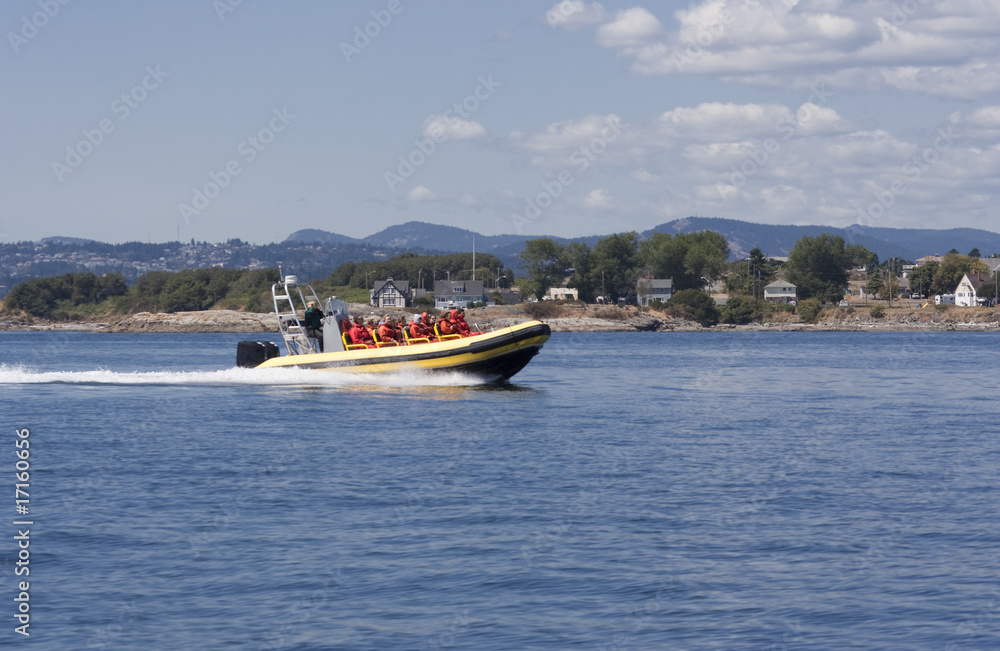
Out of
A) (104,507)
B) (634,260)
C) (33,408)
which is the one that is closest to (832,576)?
(104,507)

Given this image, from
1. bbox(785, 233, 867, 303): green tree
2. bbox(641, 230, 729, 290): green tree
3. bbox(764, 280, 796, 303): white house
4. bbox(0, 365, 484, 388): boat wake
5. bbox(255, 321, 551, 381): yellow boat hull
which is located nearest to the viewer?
bbox(255, 321, 551, 381): yellow boat hull

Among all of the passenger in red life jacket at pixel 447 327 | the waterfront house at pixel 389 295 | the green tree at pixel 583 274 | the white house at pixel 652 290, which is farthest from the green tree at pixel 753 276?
the passenger in red life jacket at pixel 447 327

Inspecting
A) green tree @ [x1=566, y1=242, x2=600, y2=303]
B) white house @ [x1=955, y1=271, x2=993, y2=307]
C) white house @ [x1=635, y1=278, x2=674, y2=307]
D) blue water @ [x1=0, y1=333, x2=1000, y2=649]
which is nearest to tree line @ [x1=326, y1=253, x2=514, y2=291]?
green tree @ [x1=566, y1=242, x2=600, y2=303]

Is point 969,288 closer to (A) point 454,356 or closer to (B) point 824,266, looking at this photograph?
(B) point 824,266

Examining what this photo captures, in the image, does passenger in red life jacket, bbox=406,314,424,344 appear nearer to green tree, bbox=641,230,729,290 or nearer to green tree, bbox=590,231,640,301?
green tree, bbox=590,231,640,301

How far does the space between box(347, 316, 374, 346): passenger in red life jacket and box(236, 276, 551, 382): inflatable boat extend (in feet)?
0.67

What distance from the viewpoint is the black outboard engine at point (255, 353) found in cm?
3080

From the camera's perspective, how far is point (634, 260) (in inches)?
5428

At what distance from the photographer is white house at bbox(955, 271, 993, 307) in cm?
13712

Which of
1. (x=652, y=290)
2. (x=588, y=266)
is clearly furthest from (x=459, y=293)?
(x=652, y=290)

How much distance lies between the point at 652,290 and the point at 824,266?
24866 millimetres

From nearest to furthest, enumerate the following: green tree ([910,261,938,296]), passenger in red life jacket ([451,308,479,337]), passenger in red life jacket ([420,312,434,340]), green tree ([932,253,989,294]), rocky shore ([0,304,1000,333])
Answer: passenger in red life jacket ([451,308,479,337]) → passenger in red life jacket ([420,312,434,340]) → rocky shore ([0,304,1000,333]) → green tree ([932,253,989,294]) → green tree ([910,261,938,296])

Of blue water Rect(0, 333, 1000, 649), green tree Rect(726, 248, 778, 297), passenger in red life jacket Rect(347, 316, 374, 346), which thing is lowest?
blue water Rect(0, 333, 1000, 649)

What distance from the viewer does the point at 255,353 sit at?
30844mm
